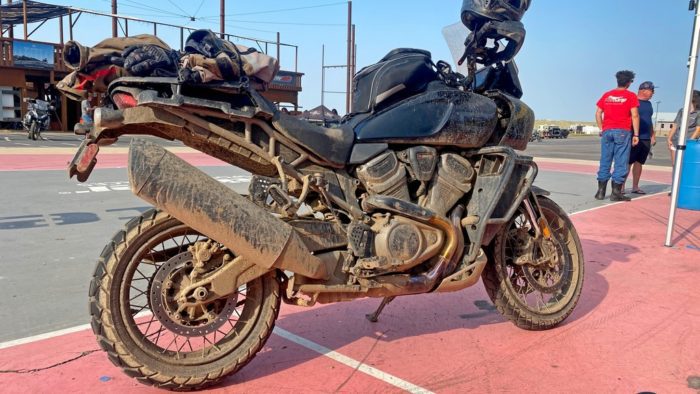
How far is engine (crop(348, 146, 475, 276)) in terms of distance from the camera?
3.11m

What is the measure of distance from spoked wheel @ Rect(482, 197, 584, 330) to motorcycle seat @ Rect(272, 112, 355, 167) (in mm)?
1316

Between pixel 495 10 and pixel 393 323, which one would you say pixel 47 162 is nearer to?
pixel 393 323

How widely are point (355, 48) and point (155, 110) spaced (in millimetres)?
38364

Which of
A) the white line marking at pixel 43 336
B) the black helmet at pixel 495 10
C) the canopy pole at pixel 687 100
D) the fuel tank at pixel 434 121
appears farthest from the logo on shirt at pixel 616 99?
the white line marking at pixel 43 336

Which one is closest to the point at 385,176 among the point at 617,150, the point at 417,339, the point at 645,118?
the point at 417,339

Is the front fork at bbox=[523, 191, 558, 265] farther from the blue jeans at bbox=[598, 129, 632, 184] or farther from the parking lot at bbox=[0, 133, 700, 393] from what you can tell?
the blue jeans at bbox=[598, 129, 632, 184]

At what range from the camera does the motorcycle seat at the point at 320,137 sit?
3037mm

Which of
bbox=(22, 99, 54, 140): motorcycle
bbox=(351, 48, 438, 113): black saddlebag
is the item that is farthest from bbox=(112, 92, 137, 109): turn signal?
bbox=(22, 99, 54, 140): motorcycle

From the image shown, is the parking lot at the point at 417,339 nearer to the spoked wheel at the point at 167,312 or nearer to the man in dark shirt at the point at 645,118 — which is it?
the spoked wheel at the point at 167,312

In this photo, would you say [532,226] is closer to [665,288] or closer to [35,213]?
[665,288]

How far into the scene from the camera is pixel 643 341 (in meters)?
3.73

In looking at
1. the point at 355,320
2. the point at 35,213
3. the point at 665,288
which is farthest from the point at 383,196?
the point at 35,213

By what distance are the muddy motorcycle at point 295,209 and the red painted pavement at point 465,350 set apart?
9.0 inches

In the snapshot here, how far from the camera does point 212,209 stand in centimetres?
273
